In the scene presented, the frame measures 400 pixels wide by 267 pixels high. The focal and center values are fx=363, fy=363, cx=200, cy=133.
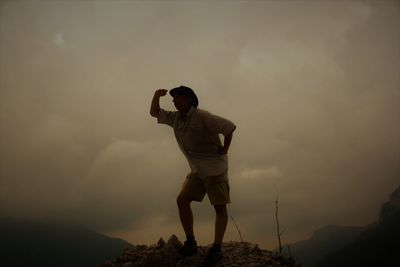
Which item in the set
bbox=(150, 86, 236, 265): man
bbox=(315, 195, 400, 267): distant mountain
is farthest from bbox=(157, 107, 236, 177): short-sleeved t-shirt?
bbox=(315, 195, 400, 267): distant mountain

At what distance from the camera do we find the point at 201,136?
253 inches

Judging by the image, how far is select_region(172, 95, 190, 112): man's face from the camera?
6.38 m

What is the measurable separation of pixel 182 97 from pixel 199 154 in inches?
42.0

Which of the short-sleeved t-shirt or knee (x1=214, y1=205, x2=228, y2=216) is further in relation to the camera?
knee (x1=214, y1=205, x2=228, y2=216)

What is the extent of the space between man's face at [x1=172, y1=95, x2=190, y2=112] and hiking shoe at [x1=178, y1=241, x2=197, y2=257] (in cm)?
252

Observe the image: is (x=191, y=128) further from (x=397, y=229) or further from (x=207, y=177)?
(x=397, y=229)

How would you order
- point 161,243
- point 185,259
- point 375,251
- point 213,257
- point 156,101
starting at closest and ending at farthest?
point 213,257 < point 185,259 < point 156,101 < point 161,243 < point 375,251

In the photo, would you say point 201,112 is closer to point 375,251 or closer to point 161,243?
point 161,243

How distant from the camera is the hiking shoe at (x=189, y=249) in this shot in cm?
677

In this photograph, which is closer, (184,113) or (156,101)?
(184,113)

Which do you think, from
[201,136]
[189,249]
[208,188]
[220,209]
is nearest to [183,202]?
[208,188]

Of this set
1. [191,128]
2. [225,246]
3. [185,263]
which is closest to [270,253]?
[225,246]

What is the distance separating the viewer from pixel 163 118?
22.0 ft

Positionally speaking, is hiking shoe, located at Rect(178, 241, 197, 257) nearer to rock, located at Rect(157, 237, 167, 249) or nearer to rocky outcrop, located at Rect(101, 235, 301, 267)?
rocky outcrop, located at Rect(101, 235, 301, 267)
